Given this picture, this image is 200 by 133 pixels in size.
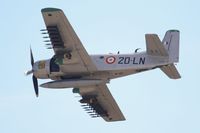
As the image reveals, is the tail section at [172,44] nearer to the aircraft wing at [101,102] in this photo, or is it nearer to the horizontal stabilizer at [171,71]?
the horizontal stabilizer at [171,71]

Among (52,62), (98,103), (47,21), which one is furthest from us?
(98,103)

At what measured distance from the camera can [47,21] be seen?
48.2 m

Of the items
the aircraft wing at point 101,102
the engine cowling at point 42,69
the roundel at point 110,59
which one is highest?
the roundel at point 110,59

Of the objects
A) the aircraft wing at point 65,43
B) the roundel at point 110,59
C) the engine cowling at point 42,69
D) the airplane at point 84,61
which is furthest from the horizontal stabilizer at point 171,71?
the engine cowling at point 42,69

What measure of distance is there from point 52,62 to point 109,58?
12.3 ft

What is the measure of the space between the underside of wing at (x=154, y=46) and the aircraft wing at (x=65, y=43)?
390 centimetres

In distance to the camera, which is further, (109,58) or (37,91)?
(37,91)

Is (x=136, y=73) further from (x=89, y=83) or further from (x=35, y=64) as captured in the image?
(x=35, y=64)

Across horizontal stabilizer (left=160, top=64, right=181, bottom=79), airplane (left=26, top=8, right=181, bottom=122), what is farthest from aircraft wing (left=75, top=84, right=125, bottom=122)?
horizontal stabilizer (left=160, top=64, right=181, bottom=79)

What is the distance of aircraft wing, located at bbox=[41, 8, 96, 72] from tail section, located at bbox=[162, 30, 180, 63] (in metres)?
4.70

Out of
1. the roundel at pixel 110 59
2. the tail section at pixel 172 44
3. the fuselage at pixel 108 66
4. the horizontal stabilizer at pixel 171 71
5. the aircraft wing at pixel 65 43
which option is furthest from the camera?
the roundel at pixel 110 59

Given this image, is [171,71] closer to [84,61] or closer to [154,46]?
[154,46]

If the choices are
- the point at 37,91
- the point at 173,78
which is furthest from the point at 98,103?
the point at 173,78

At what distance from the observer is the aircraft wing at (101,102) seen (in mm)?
54812
